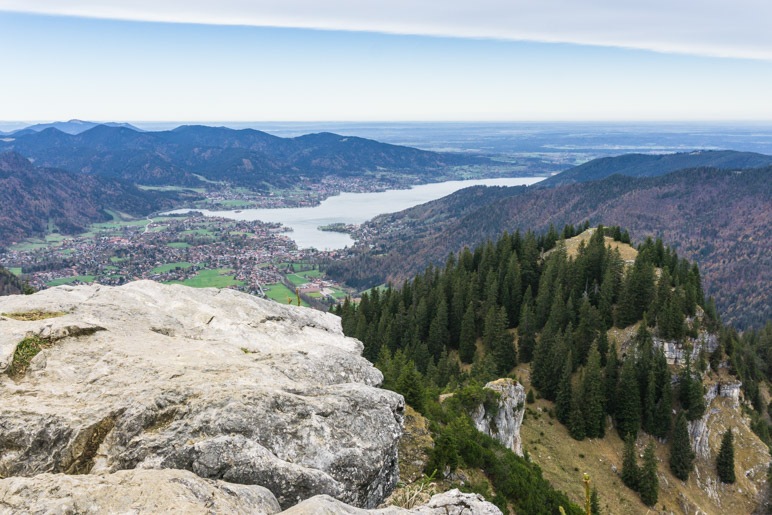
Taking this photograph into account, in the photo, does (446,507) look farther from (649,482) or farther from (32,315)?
(649,482)

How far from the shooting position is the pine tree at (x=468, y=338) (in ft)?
236

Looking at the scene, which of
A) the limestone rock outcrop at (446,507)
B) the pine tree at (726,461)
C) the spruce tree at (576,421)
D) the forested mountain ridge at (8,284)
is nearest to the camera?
the limestone rock outcrop at (446,507)

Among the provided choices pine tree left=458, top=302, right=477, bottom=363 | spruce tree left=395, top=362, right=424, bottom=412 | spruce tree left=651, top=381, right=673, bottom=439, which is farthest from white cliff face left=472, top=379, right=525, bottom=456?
pine tree left=458, top=302, right=477, bottom=363

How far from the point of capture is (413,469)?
19.7 meters

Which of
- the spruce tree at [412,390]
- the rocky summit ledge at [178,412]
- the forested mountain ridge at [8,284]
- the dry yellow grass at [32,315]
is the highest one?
the dry yellow grass at [32,315]

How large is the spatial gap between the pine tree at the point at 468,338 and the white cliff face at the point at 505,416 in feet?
84.9

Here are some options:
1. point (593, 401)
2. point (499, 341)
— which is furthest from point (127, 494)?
point (499, 341)

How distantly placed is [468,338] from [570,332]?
48.2 feet

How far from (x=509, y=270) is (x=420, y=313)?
1571 centimetres

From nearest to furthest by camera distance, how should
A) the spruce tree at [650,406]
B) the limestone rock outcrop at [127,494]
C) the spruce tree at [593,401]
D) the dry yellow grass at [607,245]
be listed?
1. the limestone rock outcrop at [127,494]
2. the spruce tree at [593,401]
3. the spruce tree at [650,406]
4. the dry yellow grass at [607,245]

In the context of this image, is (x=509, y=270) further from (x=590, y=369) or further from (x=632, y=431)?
(x=632, y=431)

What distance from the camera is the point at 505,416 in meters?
40.3

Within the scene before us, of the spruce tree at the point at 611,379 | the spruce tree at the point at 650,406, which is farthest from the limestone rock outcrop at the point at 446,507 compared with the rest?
the spruce tree at the point at 650,406

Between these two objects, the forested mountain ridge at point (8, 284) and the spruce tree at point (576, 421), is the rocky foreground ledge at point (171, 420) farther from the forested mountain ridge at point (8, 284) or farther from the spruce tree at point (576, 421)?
the forested mountain ridge at point (8, 284)
